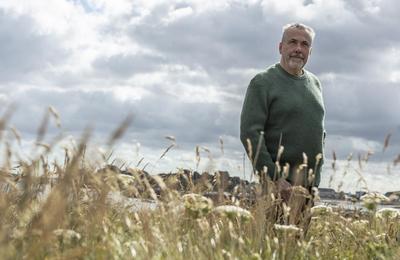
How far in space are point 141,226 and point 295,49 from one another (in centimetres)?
211

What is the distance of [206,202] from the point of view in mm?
4488

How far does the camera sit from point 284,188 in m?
5.41

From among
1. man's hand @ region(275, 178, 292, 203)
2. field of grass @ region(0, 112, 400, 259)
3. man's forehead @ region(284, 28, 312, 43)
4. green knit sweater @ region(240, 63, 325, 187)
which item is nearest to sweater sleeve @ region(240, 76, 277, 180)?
green knit sweater @ region(240, 63, 325, 187)

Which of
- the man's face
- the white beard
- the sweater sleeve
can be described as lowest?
the sweater sleeve

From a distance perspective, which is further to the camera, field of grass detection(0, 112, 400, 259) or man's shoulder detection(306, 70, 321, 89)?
man's shoulder detection(306, 70, 321, 89)

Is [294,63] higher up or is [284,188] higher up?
[294,63]

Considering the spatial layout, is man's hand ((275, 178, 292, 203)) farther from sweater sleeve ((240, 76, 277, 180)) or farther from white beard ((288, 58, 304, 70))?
white beard ((288, 58, 304, 70))

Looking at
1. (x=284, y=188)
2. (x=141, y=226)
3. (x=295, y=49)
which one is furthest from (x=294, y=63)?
(x=141, y=226)

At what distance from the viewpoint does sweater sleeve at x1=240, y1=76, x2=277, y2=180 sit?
18.2 feet

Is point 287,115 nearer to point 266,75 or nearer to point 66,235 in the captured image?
point 266,75

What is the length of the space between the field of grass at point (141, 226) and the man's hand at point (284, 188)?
14cm

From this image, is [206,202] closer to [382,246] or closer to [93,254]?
[93,254]

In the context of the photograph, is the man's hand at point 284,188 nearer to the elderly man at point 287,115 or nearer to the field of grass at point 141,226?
the elderly man at point 287,115

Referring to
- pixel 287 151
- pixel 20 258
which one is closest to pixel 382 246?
pixel 287 151
